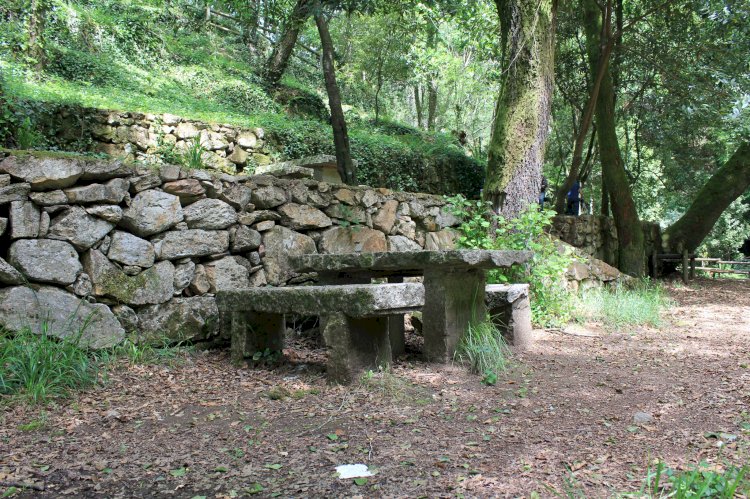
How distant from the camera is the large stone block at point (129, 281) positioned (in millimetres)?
4273

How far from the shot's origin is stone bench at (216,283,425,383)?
3.56 meters

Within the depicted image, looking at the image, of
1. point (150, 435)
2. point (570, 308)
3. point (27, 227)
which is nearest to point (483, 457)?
point (150, 435)

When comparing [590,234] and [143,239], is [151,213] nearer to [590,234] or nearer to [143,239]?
[143,239]

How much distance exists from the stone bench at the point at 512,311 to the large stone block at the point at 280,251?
6.05ft

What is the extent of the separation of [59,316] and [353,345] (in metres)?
2.12

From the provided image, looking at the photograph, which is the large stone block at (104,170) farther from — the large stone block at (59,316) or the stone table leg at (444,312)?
the stone table leg at (444,312)

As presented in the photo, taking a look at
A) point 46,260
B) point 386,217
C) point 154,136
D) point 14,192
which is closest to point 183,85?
point 154,136

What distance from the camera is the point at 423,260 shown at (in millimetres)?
4203

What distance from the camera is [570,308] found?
6285mm

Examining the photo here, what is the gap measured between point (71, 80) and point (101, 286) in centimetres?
762

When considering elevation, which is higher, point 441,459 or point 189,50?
point 189,50

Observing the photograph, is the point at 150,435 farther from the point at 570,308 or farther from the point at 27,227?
the point at 570,308

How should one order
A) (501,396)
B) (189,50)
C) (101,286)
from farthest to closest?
1. (189,50)
2. (101,286)
3. (501,396)

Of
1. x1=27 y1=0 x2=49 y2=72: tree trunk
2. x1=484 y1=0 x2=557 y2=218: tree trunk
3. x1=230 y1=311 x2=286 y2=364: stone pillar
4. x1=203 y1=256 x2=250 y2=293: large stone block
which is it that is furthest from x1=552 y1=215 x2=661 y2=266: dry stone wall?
x1=27 y1=0 x2=49 y2=72: tree trunk
